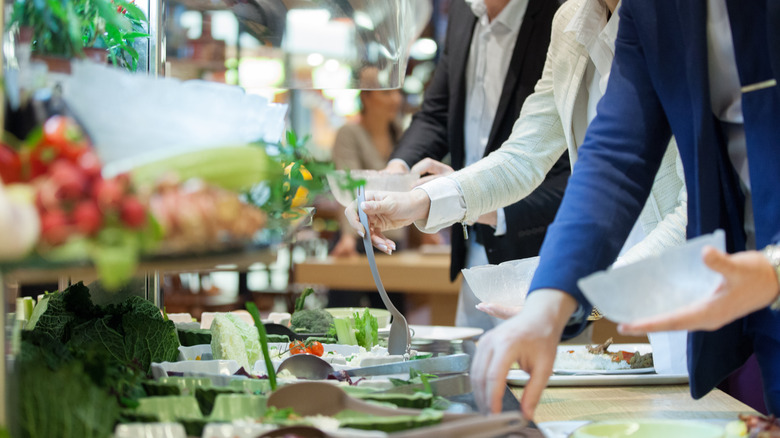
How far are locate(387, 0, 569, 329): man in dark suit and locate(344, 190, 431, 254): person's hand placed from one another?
296 millimetres

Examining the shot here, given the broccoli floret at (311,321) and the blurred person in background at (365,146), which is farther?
the blurred person in background at (365,146)

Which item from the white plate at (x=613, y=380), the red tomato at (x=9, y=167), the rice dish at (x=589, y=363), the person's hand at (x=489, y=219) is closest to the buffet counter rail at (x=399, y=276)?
the person's hand at (x=489, y=219)

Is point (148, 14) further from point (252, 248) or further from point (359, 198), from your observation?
point (252, 248)

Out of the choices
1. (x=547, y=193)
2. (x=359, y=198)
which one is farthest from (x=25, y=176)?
(x=547, y=193)

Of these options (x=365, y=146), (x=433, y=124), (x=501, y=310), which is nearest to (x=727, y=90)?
(x=501, y=310)

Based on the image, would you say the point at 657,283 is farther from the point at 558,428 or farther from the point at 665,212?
the point at 665,212

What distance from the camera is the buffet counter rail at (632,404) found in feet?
4.32

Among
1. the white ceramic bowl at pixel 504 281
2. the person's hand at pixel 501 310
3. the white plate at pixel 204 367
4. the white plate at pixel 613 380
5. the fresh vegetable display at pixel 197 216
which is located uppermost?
the fresh vegetable display at pixel 197 216

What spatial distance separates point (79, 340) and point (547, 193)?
4.89 feet

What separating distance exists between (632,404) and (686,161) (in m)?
0.48

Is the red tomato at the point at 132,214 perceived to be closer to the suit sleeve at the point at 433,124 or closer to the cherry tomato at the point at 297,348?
the cherry tomato at the point at 297,348

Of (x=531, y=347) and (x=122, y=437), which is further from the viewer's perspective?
(x=531, y=347)

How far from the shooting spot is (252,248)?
80 centimetres

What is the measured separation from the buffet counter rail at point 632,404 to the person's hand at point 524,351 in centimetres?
30
